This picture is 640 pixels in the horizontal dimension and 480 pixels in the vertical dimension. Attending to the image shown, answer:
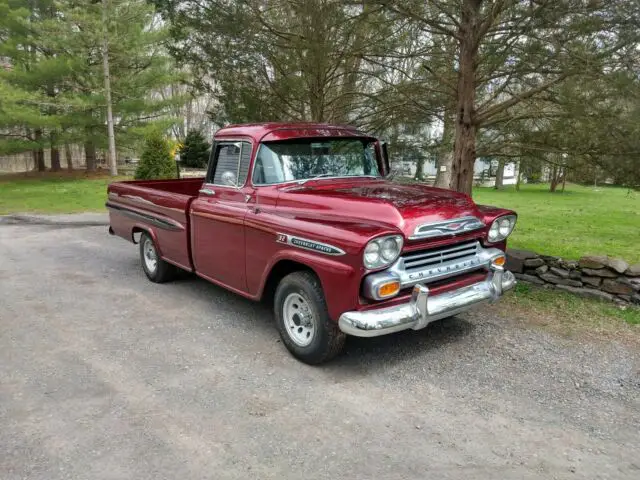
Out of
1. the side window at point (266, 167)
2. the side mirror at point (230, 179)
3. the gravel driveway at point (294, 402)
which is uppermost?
the side window at point (266, 167)

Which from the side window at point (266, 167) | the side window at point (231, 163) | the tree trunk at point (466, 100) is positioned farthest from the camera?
the tree trunk at point (466, 100)

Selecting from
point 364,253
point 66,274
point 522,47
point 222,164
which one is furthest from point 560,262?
point 66,274

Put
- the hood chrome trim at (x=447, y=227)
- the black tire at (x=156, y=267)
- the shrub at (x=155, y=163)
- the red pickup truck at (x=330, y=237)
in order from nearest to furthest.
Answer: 1. the red pickup truck at (x=330, y=237)
2. the hood chrome trim at (x=447, y=227)
3. the black tire at (x=156, y=267)
4. the shrub at (x=155, y=163)

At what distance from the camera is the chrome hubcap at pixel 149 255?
22.1ft

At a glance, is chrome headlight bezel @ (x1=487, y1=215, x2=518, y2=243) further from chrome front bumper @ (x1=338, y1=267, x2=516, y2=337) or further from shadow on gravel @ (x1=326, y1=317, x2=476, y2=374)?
shadow on gravel @ (x1=326, y1=317, x2=476, y2=374)

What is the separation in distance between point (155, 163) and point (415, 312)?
1417cm

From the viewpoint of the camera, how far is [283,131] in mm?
4965

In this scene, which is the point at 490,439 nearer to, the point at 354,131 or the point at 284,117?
the point at 354,131

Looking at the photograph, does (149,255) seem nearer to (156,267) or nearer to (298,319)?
(156,267)

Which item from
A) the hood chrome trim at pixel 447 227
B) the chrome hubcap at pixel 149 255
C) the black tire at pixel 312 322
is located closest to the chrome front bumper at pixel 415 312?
the black tire at pixel 312 322

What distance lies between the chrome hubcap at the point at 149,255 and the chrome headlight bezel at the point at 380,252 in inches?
156

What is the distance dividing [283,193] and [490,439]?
2.62 m

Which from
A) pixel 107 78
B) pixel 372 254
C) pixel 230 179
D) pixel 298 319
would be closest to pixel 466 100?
pixel 230 179

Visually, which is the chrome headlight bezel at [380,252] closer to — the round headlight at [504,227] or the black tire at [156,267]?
the round headlight at [504,227]
